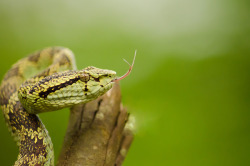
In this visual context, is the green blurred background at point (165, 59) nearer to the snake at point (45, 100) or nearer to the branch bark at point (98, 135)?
the branch bark at point (98, 135)

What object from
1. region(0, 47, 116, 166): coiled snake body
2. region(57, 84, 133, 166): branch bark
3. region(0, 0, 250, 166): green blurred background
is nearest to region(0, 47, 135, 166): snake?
region(0, 47, 116, 166): coiled snake body

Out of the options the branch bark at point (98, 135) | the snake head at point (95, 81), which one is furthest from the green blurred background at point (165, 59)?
the snake head at point (95, 81)

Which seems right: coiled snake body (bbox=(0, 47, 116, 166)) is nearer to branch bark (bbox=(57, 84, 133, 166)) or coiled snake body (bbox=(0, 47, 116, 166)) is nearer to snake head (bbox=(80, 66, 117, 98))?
snake head (bbox=(80, 66, 117, 98))

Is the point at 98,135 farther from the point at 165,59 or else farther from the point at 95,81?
the point at 165,59

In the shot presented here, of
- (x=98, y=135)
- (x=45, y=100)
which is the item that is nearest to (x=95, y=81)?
(x=45, y=100)

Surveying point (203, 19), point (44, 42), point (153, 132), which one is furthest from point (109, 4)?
point (153, 132)

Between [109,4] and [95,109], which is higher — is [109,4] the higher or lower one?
the higher one

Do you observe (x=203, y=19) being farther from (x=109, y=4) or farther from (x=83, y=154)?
(x=83, y=154)
